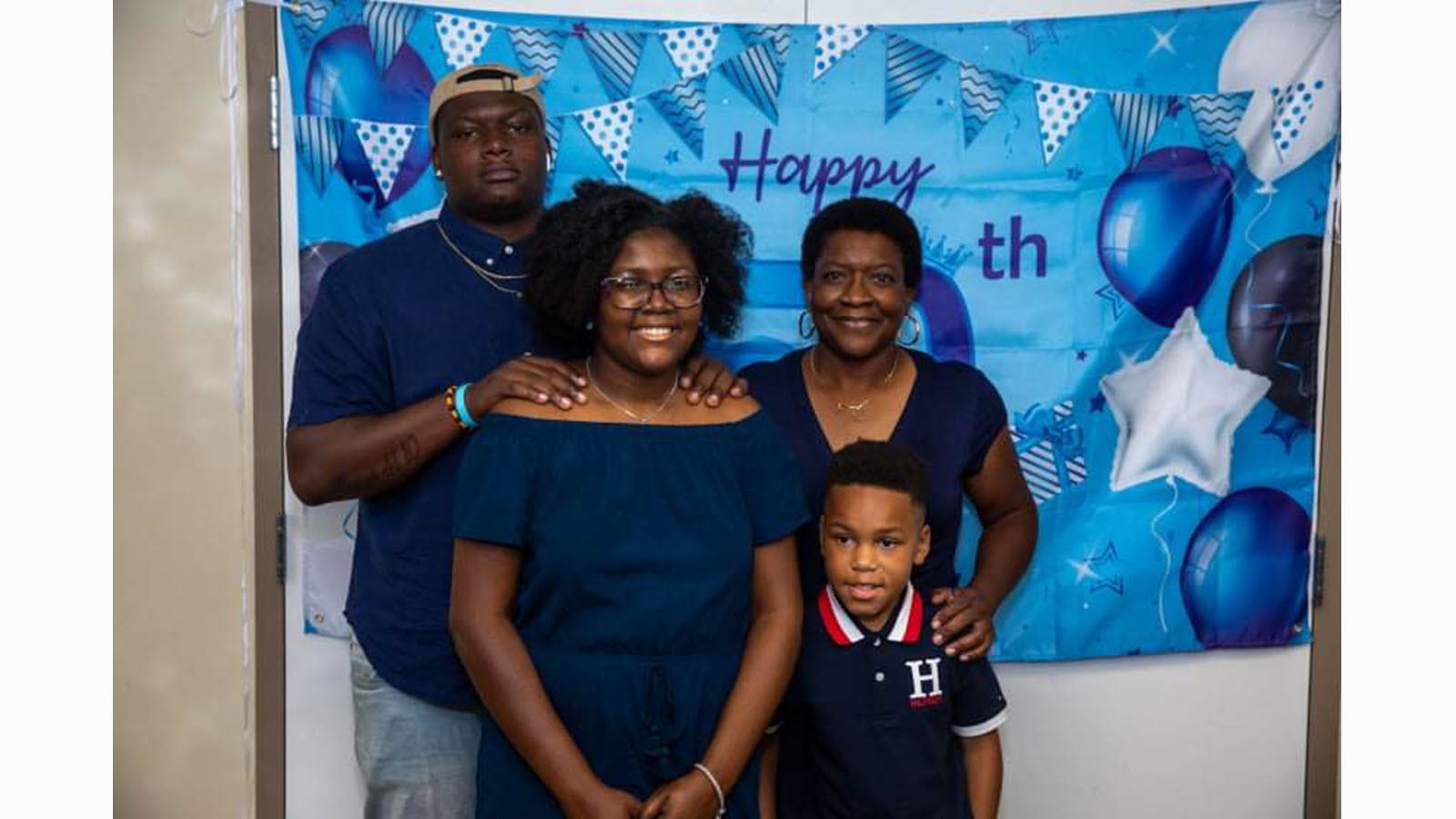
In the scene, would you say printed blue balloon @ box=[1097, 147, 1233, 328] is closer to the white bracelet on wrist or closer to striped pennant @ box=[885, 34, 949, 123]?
striped pennant @ box=[885, 34, 949, 123]

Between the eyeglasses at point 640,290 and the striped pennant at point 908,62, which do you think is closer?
the eyeglasses at point 640,290

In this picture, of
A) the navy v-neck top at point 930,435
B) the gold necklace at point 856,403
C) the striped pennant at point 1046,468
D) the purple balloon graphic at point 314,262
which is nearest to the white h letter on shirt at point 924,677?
the navy v-neck top at point 930,435

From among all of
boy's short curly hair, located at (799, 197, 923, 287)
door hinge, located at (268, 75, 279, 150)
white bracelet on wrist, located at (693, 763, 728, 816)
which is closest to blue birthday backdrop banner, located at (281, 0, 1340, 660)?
door hinge, located at (268, 75, 279, 150)

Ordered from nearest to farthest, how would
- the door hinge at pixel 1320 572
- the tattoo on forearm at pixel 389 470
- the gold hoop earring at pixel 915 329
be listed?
the tattoo on forearm at pixel 389 470
the gold hoop earring at pixel 915 329
the door hinge at pixel 1320 572

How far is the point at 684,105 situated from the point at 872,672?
137 centimetres

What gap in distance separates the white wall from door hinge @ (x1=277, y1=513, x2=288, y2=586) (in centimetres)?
1

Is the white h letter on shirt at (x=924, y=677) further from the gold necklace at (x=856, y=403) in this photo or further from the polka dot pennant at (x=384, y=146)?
the polka dot pennant at (x=384, y=146)

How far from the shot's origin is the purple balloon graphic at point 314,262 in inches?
115

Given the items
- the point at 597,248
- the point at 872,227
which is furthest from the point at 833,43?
the point at 597,248

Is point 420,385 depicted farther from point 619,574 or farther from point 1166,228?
point 1166,228

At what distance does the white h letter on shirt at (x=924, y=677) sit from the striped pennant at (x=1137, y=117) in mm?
1367

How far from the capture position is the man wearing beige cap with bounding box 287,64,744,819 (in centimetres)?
226

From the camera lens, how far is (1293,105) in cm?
303

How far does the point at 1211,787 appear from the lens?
3.26 meters
